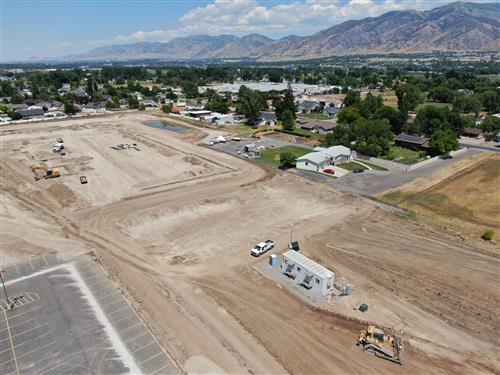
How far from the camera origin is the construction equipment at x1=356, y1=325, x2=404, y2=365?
22156 millimetres

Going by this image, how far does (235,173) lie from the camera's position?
2299 inches

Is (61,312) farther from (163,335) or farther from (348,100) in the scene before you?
(348,100)

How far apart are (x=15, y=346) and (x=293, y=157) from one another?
150 ft

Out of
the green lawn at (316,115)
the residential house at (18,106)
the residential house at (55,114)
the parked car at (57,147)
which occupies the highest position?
the residential house at (18,106)

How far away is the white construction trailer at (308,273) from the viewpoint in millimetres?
28234

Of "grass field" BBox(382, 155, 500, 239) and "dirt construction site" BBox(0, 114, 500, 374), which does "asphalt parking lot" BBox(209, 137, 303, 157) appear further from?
"grass field" BBox(382, 155, 500, 239)

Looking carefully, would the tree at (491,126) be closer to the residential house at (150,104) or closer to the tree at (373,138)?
the tree at (373,138)

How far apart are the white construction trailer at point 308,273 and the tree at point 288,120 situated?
195 ft

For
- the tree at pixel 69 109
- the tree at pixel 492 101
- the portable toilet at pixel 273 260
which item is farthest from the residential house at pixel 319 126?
the tree at pixel 69 109

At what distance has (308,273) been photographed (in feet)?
95.3

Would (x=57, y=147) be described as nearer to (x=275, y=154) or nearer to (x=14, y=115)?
(x=275, y=154)

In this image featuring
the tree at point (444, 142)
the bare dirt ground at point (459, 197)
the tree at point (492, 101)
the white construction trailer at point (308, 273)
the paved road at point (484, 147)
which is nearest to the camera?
the white construction trailer at point (308, 273)

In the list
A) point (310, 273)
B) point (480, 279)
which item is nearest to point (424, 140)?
point (480, 279)

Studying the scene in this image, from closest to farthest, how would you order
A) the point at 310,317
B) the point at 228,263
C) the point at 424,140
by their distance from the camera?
the point at 310,317
the point at 228,263
the point at 424,140
